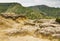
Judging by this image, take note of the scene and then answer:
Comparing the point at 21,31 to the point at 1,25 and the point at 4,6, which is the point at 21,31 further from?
the point at 4,6

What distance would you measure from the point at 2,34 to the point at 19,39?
2.52 metres

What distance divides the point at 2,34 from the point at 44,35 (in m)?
3.66

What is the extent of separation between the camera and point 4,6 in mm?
117188

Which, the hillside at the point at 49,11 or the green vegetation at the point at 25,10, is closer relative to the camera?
the green vegetation at the point at 25,10

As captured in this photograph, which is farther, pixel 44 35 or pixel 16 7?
pixel 16 7

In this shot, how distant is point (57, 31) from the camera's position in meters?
19.4

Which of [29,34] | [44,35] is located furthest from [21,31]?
[44,35]

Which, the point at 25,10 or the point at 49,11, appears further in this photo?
the point at 49,11

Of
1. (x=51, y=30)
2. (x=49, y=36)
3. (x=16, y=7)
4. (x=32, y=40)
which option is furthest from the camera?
(x=16, y=7)

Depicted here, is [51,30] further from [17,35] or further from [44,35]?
[17,35]

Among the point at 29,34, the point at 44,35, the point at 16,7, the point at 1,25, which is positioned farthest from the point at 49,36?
the point at 16,7

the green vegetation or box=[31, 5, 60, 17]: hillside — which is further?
box=[31, 5, 60, 17]: hillside

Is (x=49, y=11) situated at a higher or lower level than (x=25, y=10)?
lower

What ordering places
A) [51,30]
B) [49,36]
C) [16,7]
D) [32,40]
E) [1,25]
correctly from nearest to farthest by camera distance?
[32,40] < [49,36] < [51,30] < [1,25] < [16,7]
